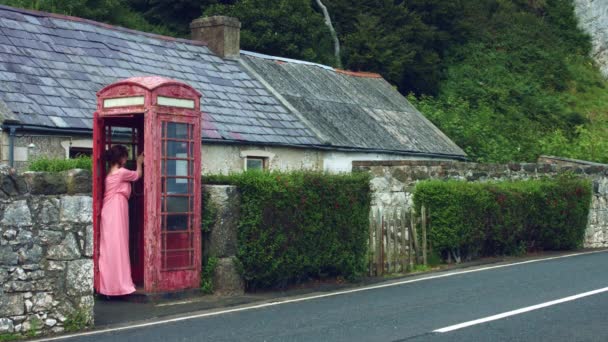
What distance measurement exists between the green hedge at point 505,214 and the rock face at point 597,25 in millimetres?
27969

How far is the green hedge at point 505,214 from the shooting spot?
18312mm

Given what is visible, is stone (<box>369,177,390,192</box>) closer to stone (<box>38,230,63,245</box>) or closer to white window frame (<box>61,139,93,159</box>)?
white window frame (<box>61,139,93,159</box>)

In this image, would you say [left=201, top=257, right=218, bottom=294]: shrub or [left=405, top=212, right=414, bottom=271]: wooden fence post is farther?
Result: [left=405, top=212, right=414, bottom=271]: wooden fence post

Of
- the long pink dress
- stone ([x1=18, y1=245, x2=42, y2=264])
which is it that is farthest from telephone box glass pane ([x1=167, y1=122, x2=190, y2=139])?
stone ([x1=18, y1=245, x2=42, y2=264])

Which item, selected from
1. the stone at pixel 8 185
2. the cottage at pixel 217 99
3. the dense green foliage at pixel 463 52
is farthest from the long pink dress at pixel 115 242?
the dense green foliage at pixel 463 52

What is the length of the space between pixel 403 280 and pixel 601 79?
3485cm

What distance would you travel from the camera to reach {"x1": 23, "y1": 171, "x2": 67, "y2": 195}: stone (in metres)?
10.4

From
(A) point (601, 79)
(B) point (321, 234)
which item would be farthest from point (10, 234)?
(A) point (601, 79)

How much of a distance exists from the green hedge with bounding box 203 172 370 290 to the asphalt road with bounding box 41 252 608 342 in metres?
0.95

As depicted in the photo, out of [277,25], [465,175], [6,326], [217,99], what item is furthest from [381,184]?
[277,25]

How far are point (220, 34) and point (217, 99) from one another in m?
4.05

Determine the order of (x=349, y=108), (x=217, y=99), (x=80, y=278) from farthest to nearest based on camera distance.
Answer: (x=349, y=108), (x=217, y=99), (x=80, y=278)

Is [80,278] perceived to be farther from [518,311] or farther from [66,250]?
[518,311]

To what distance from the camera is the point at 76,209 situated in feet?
35.1
